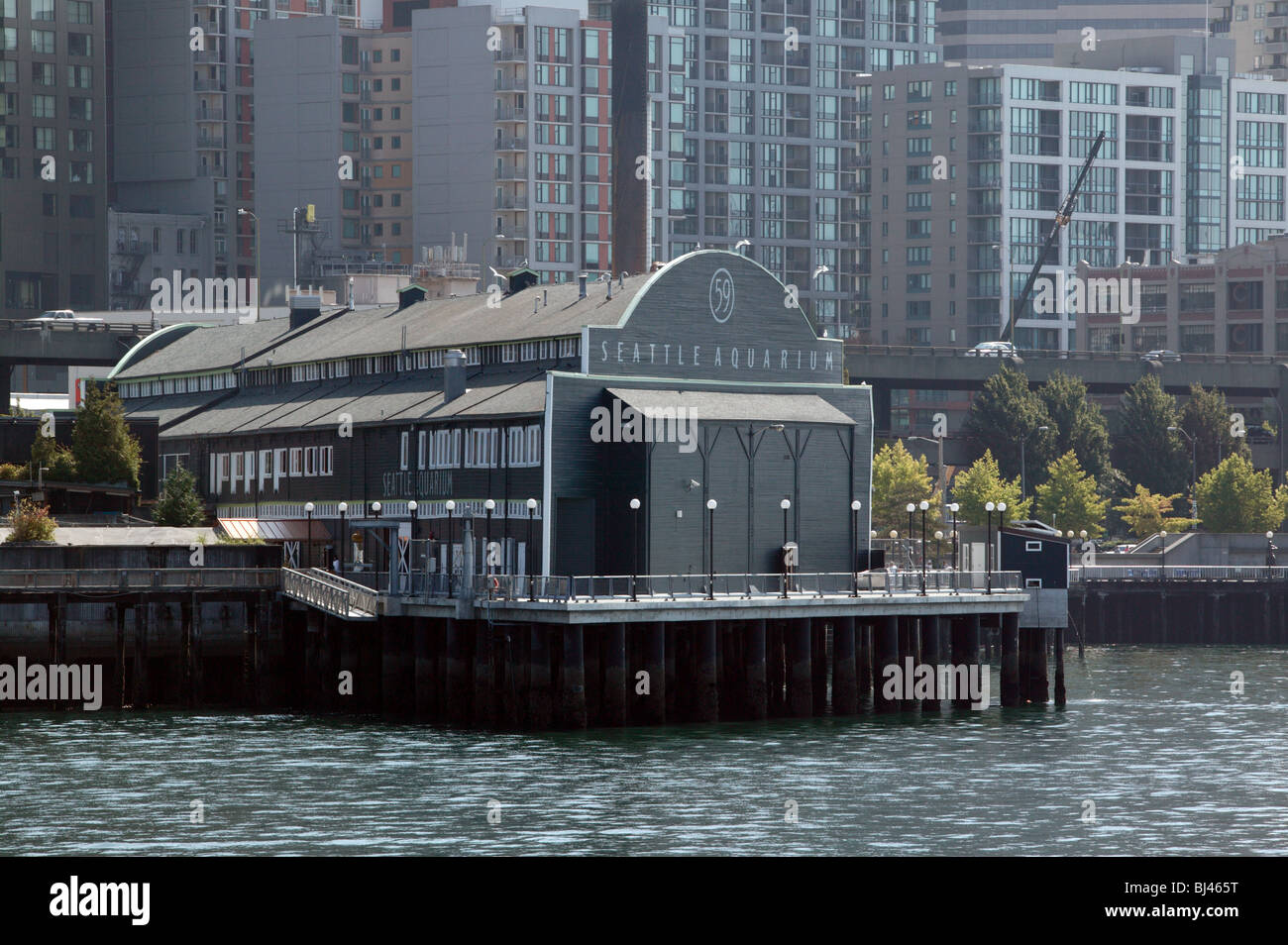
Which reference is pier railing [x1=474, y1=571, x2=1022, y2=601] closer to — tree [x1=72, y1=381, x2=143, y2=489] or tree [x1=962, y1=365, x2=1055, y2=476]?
tree [x1=72, y1=381, x2=143, y2=489]

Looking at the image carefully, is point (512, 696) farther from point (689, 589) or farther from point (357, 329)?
point (357, 329)

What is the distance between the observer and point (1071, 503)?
15100 centimetres

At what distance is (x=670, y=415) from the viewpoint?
8388cm

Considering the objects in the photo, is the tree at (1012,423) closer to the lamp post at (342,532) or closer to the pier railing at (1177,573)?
the pier railing at (1177,573)

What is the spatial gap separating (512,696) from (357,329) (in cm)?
4308

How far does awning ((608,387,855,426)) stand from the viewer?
85.0 metres

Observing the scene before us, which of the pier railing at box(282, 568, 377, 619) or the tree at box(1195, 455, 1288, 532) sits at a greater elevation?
the tree at box(1195, 455, 1288, 532)

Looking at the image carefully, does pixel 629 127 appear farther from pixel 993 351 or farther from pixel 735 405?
pixel 735 405

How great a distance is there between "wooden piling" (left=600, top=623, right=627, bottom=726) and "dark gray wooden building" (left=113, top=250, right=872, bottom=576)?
405 inches

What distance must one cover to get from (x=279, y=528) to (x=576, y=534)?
19.7m

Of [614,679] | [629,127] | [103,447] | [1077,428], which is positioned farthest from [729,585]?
[1077,428]

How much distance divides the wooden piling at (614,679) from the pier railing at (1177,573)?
6225 centimetres

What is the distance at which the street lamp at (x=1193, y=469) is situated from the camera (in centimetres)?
15636

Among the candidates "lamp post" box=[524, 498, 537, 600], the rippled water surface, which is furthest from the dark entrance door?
the rippled water surface
